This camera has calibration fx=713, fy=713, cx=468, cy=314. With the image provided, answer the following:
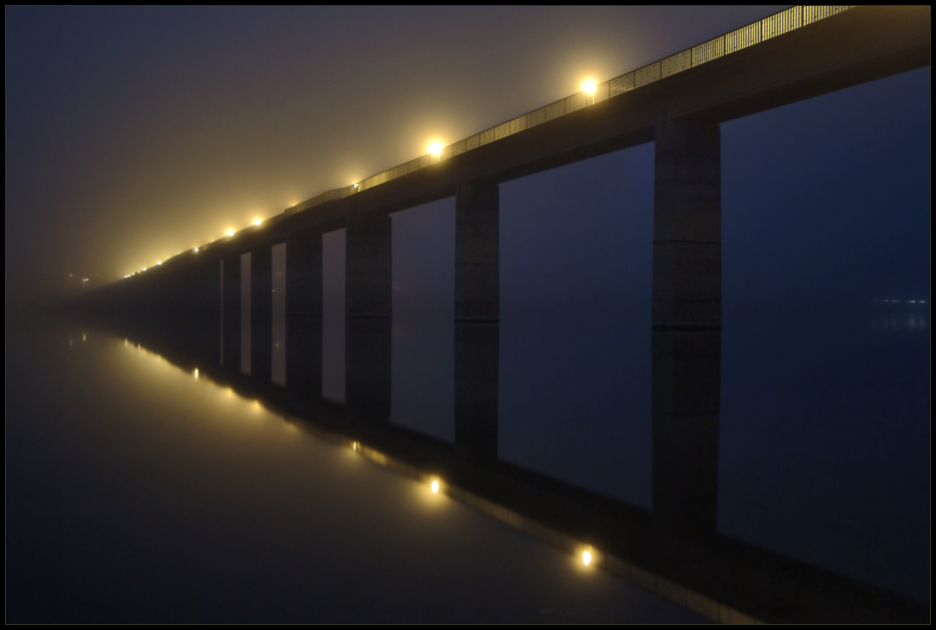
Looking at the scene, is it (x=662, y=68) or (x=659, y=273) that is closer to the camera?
(x=662, y=68)

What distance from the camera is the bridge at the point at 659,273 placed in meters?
4.50

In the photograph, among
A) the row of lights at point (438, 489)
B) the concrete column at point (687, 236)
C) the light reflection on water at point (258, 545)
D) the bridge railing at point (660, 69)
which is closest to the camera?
the light reflection on water at point (258, 545)

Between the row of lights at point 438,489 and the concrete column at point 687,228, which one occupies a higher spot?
the concrete column at point 687,228

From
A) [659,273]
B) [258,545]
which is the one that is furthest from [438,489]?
[659,273]

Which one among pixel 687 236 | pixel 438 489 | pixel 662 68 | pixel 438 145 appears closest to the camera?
pixel 438 489

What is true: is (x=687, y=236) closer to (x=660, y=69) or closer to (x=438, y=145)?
(x=660, y=69)

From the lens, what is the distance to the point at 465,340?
27469 millimetres

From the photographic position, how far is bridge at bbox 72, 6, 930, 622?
4496mm

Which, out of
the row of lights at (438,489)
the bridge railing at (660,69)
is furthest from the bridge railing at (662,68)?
the row of lights at (438,489)

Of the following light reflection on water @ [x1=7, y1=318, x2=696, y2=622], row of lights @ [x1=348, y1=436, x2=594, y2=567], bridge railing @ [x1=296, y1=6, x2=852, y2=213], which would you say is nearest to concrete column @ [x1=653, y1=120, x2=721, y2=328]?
bridge railing @ [x1=296, y1=6, x2=852, y2=213]

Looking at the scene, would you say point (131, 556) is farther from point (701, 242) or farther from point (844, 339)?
point (844, 339)

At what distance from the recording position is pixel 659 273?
85.3 ft

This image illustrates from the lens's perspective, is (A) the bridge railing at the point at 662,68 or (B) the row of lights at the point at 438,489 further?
(A) the bridge railing at the point at 662,68

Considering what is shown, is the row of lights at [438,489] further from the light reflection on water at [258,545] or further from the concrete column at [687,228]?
the concrete column at [687,228]
